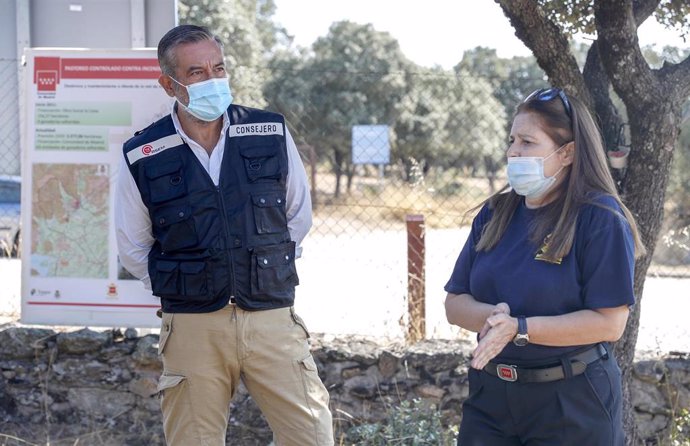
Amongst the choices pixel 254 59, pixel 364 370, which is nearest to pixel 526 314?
pixel 364 370

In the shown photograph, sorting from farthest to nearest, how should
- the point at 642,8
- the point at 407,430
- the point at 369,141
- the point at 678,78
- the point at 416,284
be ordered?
the point at 369,141 < the point at 416,284 < the point at 407,430 < the point at 642,8 < the point at 678,78

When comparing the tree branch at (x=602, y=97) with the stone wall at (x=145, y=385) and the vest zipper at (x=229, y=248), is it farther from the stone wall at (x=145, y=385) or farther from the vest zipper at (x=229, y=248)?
the vest zipper at (x=229, y=248)

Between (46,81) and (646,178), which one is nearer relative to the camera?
(646,178)

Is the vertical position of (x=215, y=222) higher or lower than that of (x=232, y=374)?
higher

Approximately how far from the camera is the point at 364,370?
4.95m

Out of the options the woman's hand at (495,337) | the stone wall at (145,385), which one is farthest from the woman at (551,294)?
the stone wall at (145,385)

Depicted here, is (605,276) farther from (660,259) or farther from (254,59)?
(254,59)

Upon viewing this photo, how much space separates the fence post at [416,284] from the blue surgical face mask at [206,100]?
7.12 feet

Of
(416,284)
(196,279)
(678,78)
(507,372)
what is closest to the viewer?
(507,372)

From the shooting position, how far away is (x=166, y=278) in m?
3.19

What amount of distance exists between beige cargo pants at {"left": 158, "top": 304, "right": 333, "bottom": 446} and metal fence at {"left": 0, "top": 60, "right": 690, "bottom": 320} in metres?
4.39

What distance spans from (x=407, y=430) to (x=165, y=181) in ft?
6.55

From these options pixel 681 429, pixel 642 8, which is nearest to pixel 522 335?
pixel 642 8

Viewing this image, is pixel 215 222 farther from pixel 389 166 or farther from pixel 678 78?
pixel 389 166
